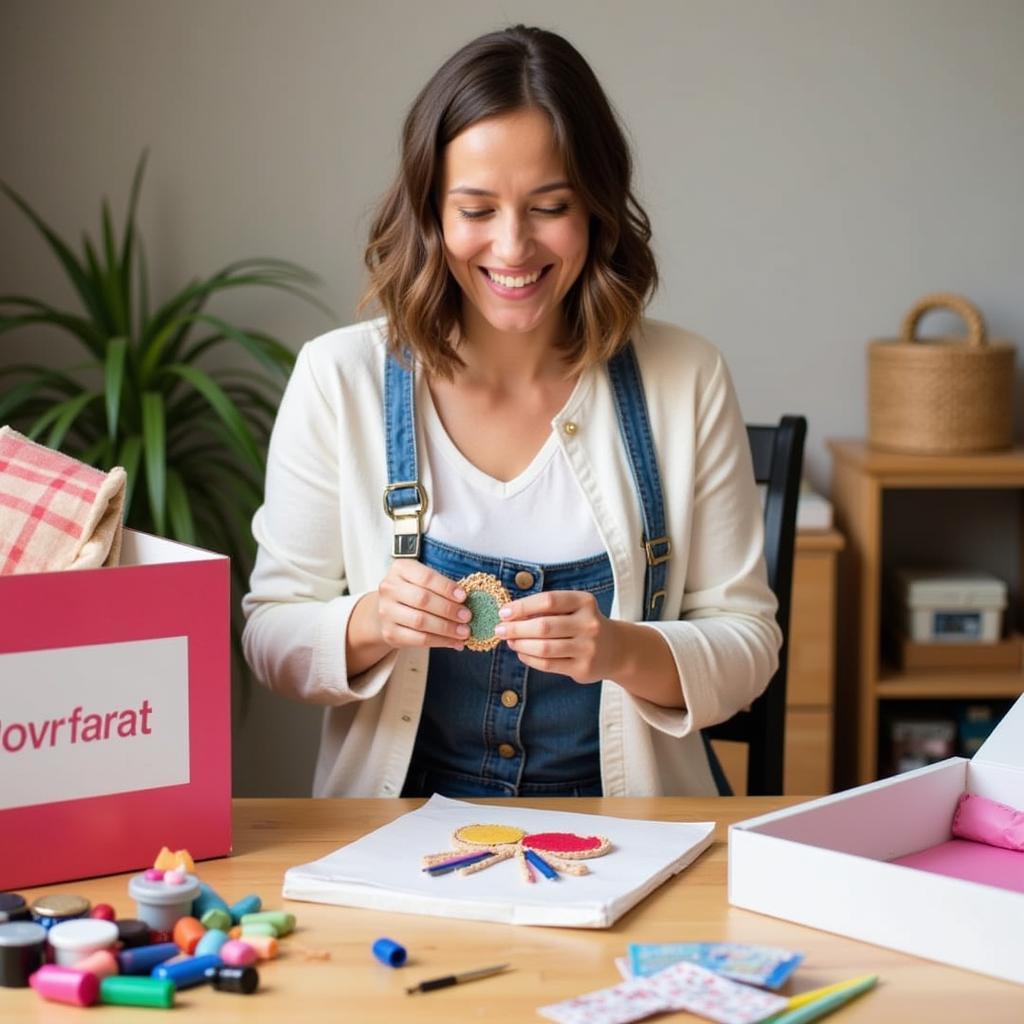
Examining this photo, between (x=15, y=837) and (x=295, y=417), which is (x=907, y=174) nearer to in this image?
(x=295, y=417)

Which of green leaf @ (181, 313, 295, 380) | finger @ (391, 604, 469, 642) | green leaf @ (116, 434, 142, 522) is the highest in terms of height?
green leaf @ (181, 313, 295, 380)

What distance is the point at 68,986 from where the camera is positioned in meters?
0.98

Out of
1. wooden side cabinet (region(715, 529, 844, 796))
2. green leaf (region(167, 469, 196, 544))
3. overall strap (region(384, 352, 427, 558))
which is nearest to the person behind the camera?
overall strap (region(384, 352, 427, 558))

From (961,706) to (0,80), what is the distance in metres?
2.39

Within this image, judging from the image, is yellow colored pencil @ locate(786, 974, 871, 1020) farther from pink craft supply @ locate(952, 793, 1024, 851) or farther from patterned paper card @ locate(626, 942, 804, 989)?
pink craft supply @ locate(952, 793, 1024, 851)

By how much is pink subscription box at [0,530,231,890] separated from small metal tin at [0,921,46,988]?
15 centimetres

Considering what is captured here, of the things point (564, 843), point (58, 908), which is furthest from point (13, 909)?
point (564, 843)

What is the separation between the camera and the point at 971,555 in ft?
11.1

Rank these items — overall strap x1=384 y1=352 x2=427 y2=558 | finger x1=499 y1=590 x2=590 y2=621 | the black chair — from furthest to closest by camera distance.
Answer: the black chair → overall strap x1=384 y1=352 x2=427 y2=558 → finger x1=499 y1=590 x2=590 y2=621

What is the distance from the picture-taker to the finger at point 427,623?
4.74ft

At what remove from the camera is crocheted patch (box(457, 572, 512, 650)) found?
57.7 inches

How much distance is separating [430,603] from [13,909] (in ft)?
1.64

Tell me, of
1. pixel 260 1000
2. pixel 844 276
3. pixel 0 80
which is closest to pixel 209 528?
pixel 0 80

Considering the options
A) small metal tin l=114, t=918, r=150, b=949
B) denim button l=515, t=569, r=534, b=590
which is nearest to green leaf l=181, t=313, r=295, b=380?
denim button l=515, t=569, r=534, b=590
